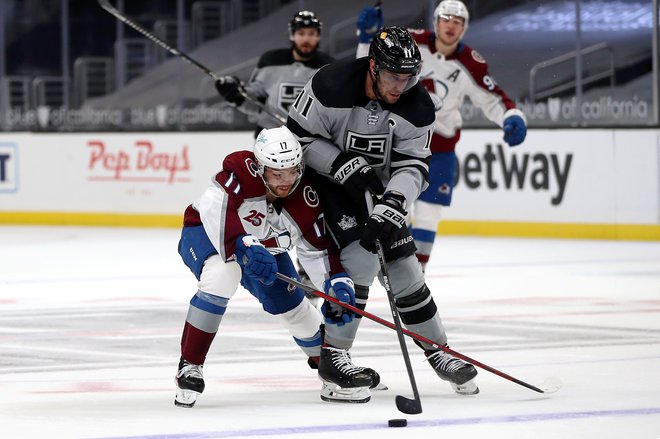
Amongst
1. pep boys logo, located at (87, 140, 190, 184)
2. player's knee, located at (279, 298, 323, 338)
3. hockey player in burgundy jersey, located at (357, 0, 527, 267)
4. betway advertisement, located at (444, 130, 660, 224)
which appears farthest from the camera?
pep boys logo, located at (87, 140, 190, 184)

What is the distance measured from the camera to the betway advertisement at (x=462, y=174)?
10.1m

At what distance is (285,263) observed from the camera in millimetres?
4504

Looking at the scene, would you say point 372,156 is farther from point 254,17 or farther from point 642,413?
point 254,17

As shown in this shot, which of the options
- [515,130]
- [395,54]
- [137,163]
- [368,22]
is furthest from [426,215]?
[137,163]

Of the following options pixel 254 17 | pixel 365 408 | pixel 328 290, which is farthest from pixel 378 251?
pixel 254 17

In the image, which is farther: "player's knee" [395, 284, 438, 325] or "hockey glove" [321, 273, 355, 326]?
"player's knee" [395, 284, 438, 325]

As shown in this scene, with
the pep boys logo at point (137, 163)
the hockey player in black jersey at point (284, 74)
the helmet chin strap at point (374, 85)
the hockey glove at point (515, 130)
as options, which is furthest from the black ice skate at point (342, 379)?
the pep boys logo at point (137, 163)

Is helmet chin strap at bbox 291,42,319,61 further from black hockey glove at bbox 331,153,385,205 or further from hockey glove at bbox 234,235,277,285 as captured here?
hockey glove at bbox 234,235,277,285

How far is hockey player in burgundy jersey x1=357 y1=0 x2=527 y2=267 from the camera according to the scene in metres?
6.96

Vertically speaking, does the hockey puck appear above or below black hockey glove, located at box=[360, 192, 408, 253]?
below

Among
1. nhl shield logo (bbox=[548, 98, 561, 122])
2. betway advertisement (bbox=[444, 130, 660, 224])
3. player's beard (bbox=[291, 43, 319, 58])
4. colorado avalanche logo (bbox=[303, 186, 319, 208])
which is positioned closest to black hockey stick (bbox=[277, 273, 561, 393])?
colorado avalanche logo (bbox=[303, 186, 319, 208])

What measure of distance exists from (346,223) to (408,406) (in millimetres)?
666

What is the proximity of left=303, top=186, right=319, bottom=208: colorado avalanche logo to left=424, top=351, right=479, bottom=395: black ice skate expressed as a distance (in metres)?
0.63

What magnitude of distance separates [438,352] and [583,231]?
590cm
